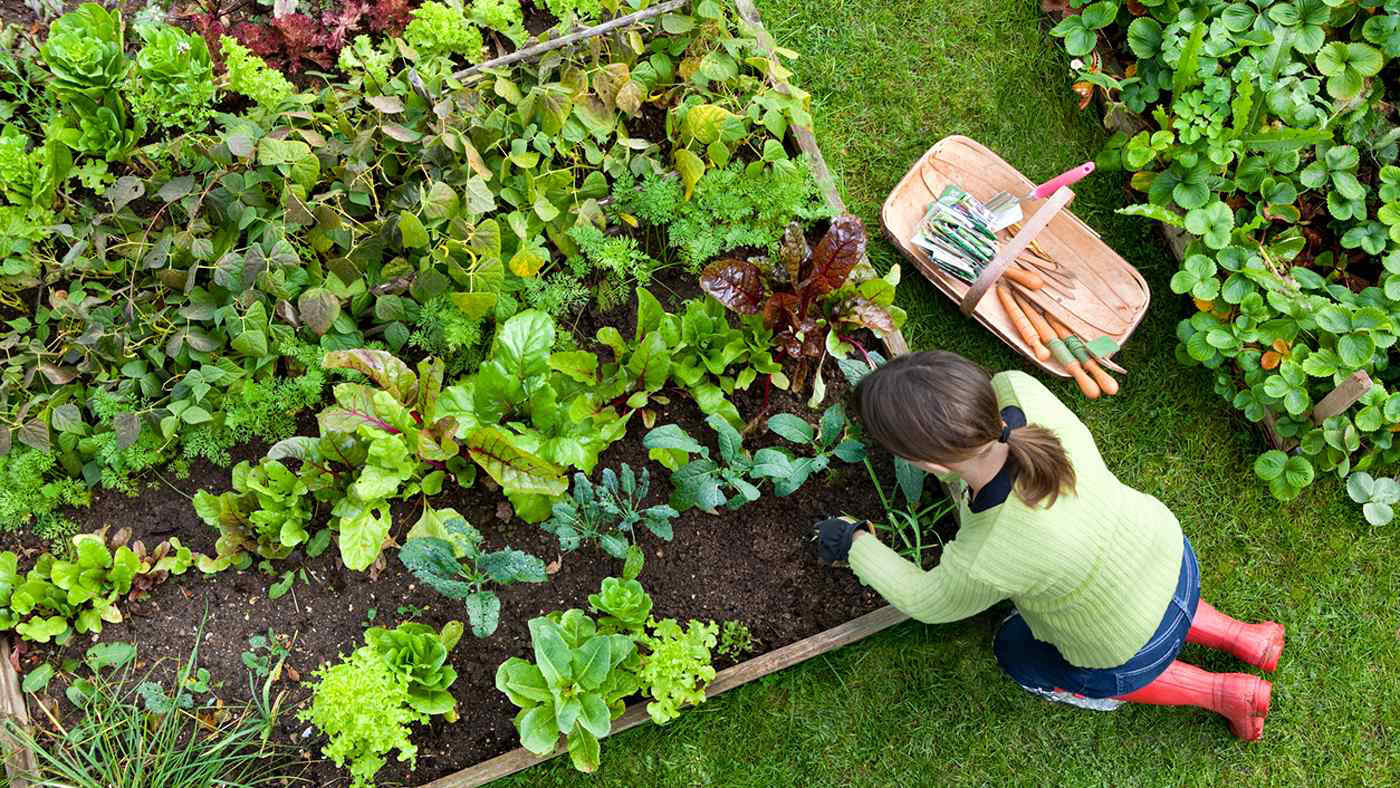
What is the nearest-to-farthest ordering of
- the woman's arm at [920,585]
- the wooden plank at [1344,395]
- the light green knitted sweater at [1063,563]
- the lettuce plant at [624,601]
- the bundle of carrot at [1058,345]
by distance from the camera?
the light green knitted sweater at [1063,563], the woman's arm at [920,585], the lettuce plant at [624,601], the wooden plank at [1344,395], the bundle of carrot at [1058,345]

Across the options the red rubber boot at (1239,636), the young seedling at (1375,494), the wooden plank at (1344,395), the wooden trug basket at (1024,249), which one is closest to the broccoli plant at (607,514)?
the wooden trug basket at (1024,249)

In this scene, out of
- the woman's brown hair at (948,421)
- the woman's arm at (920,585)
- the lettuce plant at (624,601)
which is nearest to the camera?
the woman's brown hair at (948,421)

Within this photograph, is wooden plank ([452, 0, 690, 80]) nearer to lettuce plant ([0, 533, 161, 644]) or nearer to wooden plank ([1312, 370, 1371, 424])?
lettuce plant ([0, 533, 161, 644])

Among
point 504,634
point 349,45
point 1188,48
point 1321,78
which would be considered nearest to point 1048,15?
point 1188,48

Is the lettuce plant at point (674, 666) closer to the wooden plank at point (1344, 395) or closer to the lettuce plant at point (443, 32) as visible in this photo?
the lettuce plant at point (443, 32)

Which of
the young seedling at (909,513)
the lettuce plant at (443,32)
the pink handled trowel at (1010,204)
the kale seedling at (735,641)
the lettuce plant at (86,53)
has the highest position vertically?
the lettuce plant at (86,53)

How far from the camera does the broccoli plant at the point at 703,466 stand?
9.69ft

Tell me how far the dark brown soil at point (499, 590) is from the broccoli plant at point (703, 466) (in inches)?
7.5

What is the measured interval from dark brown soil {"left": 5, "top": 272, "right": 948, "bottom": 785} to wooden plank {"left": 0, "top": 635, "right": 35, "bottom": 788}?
67 mm

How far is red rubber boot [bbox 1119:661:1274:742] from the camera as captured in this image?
3.19 meters

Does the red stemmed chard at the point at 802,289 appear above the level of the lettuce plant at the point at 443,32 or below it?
below

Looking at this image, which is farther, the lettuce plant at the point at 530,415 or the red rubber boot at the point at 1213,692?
the red rubber boot at the point at 1213,692

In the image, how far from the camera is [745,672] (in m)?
3.13

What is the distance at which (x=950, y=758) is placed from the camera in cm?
333
